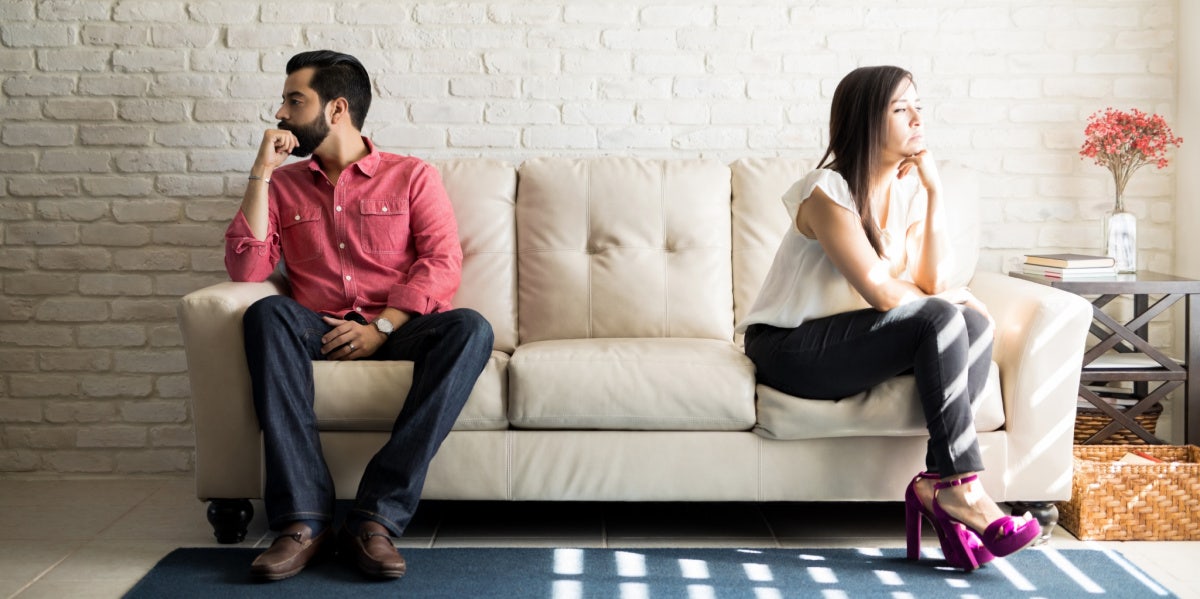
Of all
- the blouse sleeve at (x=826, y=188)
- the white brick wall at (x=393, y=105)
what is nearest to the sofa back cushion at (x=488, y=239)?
the white brick wall at (x=393, y=105)

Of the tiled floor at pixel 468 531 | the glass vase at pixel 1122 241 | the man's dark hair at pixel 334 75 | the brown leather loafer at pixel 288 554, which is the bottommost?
the tiled floor at pixel 468 531

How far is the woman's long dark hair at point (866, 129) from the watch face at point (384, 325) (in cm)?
106

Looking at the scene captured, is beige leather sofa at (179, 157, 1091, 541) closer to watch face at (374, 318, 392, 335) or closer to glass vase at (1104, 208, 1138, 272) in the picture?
watch face at (374, 318, 392, 335)

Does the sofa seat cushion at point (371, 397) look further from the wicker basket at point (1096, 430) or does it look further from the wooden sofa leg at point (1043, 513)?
the wicker basket at point (1096, 430)

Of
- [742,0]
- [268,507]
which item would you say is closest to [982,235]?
[742,0]

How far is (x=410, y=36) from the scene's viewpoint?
3064 mm

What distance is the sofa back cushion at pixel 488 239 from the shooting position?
9.10 feet

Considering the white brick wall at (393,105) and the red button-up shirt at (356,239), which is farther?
the white brick wall at (393,105)

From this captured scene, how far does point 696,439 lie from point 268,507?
90cm

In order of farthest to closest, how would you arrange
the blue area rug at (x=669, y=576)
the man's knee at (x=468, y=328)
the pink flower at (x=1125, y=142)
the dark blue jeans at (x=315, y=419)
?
the pink flower at (x=1125, y=142)
the man's knee at (x=468, y=328)
the dark blue jeans at (x=315, y=419)
the blue area rug at (x=669, y=576)

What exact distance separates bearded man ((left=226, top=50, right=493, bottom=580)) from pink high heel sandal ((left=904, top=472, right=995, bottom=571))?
95 cm

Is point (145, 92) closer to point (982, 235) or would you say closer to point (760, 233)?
point (760, 233)

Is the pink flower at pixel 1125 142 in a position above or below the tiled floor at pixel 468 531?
above

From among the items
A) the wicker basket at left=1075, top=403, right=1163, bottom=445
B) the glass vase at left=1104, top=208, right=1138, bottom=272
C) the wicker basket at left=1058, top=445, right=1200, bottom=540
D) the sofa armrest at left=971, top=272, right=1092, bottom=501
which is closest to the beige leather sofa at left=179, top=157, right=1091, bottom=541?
the sofa armrest at left=971, top=272, right=1092, bottom=501
